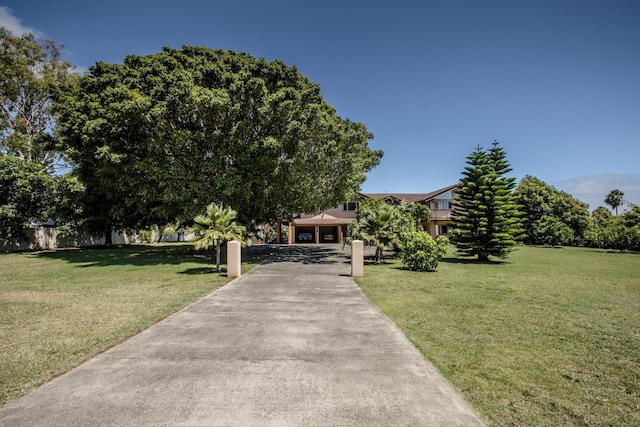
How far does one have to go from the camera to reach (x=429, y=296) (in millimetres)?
9414

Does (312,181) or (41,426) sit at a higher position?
(312,181)

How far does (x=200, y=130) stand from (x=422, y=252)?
44.6 ft

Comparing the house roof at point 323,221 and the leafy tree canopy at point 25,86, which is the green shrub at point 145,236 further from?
the house roof at point 323,221

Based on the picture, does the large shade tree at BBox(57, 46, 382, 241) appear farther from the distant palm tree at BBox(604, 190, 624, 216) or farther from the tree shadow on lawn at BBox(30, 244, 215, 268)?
the distant palm tree at BBox(604, 190, 624, 216)

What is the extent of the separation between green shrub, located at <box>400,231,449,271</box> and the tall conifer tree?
218 inches

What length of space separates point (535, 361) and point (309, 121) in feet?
52.9

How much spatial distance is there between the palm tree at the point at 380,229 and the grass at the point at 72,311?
25.6ft

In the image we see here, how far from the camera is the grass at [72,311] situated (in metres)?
4.65

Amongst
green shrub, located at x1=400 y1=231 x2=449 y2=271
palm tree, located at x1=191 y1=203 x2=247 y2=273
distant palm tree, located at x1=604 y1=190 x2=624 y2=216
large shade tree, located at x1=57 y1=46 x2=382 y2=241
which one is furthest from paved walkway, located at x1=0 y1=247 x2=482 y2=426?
distant palm tree, located at x1=604 y1=190 x2=624 y2=216

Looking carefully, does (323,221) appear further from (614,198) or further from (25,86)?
(614,198)

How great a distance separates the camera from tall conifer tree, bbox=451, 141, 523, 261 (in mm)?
19312

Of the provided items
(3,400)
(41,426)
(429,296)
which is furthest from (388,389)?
(429,296)

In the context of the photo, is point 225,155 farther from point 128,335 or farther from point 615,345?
point 615,345

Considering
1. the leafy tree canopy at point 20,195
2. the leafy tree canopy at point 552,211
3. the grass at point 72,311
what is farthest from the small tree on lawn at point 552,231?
the leafy tree canopy at point 20,195
